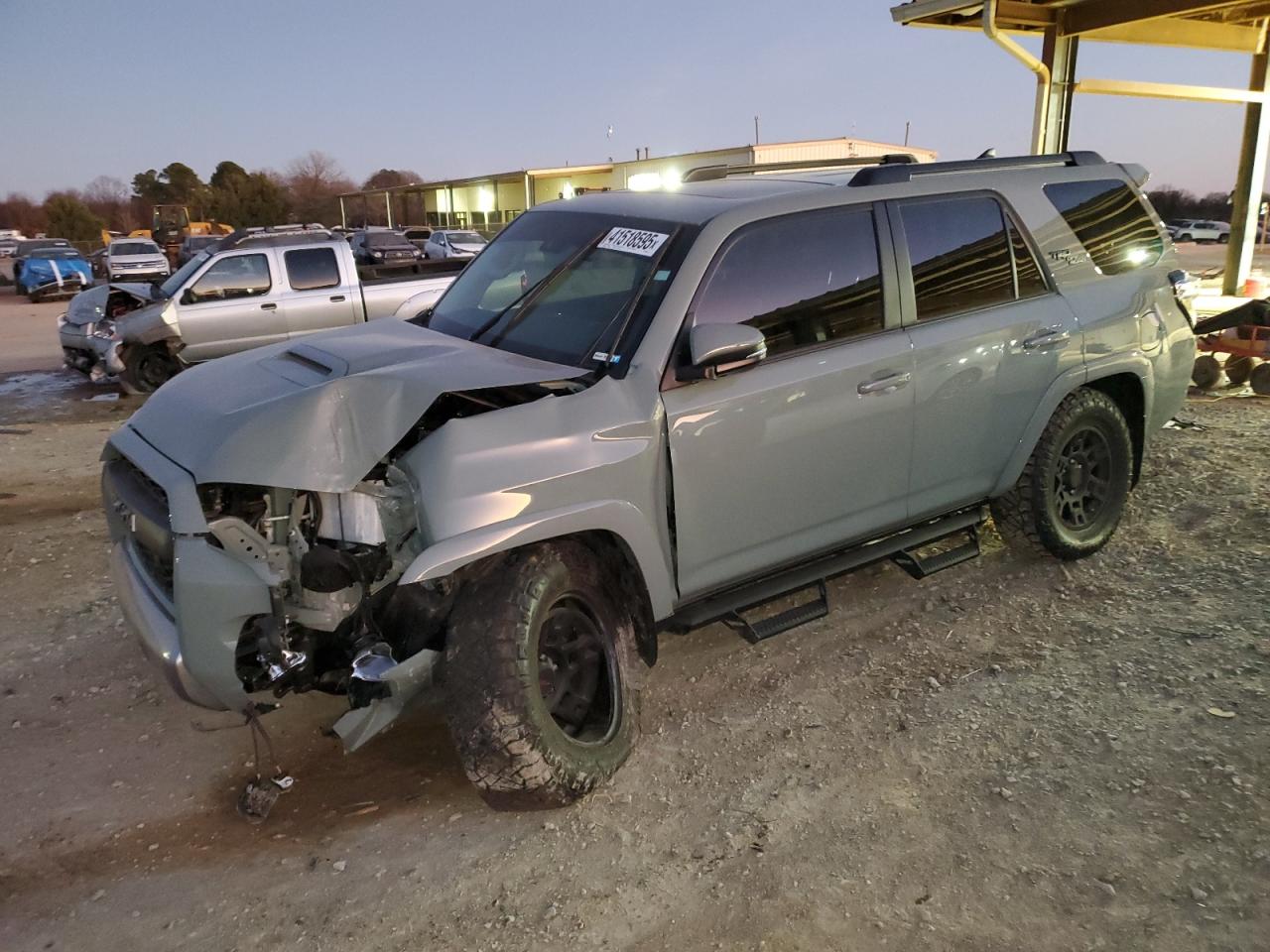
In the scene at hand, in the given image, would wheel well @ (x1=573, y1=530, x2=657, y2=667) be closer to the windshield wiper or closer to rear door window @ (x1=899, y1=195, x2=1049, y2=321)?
the windshield wiper

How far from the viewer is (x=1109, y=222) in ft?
16.3

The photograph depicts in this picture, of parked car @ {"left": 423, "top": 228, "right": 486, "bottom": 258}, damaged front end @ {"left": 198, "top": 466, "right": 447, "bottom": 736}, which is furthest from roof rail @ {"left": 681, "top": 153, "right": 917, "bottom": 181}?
parked car @ {"left": 423, "top": 228, "right": 486, "bottom": 258}

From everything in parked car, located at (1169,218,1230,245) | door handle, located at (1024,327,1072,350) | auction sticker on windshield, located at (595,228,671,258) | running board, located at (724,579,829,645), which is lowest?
parked car, located at (1169,218,1230,245)

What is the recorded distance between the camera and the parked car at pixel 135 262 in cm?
2578

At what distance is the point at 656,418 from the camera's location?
3.35 metres

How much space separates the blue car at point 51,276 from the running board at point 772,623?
25895mm

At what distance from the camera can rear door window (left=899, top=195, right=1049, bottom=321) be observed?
4.15 m

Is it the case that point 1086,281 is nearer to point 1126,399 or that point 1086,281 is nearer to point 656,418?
point 1126,399

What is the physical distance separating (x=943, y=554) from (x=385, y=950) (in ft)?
9.63

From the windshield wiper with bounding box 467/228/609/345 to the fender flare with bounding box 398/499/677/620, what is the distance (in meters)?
1.09

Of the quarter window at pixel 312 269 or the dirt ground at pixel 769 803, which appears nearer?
the dirt ground at pixel 769 803

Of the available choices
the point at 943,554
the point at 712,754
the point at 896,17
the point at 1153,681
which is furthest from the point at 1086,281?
the point at 896,17

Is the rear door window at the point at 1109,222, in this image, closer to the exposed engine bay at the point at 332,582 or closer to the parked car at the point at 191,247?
the exposed engine bay at the point at 332,582

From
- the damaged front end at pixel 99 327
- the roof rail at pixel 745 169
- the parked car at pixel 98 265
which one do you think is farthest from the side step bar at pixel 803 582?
the parked car at pixel 98 265
